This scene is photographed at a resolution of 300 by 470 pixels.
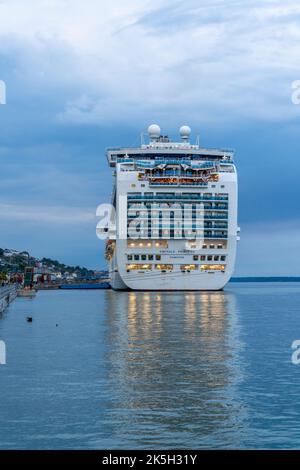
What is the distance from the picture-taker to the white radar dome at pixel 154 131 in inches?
4739

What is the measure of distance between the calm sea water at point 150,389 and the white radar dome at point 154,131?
7485 cm

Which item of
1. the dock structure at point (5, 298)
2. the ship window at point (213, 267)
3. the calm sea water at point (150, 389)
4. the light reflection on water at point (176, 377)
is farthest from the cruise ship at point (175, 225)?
the calm sea water at point (150, 389)

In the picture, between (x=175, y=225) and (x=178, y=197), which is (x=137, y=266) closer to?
(x=175, y=225)

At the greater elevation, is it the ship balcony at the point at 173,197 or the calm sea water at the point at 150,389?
the ship balcony at the point at 173,197

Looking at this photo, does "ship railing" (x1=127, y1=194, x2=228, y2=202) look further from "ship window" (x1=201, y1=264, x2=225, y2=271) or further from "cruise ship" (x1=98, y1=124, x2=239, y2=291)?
"ship window" (x1=201, y1=264, x2=225, y2=271)

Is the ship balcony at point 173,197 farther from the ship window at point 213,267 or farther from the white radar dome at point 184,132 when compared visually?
the white radar dome at point 184,132

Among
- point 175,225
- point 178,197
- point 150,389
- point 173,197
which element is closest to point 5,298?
point 175,225

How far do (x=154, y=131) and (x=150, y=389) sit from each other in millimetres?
96772

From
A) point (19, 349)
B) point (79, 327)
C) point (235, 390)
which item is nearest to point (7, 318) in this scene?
point (79, 327)

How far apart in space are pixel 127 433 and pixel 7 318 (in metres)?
44.2

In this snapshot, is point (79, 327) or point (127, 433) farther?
point (79, 327)

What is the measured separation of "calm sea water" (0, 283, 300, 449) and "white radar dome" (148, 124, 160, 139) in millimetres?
74847
